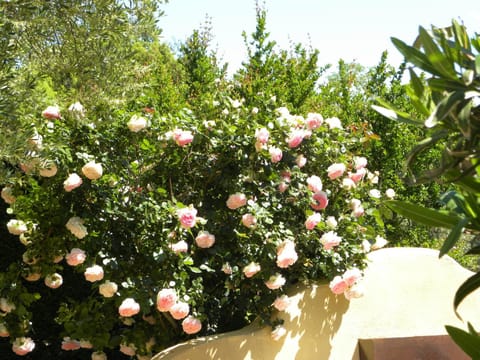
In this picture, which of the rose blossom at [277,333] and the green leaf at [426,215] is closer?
the green leaf at [426,215]

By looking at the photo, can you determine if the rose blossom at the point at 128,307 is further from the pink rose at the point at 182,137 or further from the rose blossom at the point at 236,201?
the pink rose at the point at 182,137

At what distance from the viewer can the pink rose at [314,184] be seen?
527cm

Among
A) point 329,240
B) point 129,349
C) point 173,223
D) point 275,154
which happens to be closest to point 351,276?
point 329,240

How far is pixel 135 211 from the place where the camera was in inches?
193

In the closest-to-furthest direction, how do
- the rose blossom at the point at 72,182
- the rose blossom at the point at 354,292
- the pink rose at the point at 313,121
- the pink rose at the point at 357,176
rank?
the rose blossom at the point at 72,182
the rose blossom at the point at 354,292
the pink rose at the point at 313,121
the pink rose at the point at 357,176

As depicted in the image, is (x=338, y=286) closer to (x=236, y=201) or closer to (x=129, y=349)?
(x=236, y=201)

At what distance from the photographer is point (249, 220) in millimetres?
4906

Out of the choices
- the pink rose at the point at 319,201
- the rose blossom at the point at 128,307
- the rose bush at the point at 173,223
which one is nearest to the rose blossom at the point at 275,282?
the rose bush at the point at 173,223

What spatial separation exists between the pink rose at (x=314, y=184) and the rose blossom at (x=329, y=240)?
36 cm

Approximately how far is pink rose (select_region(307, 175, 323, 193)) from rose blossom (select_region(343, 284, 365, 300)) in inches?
30.9

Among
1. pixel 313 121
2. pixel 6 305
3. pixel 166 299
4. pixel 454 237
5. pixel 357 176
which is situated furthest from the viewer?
pixel 357 176

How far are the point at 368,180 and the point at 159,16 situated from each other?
251 cm

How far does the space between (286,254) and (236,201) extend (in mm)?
526

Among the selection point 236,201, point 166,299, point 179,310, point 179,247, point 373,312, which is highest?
point 236,201
